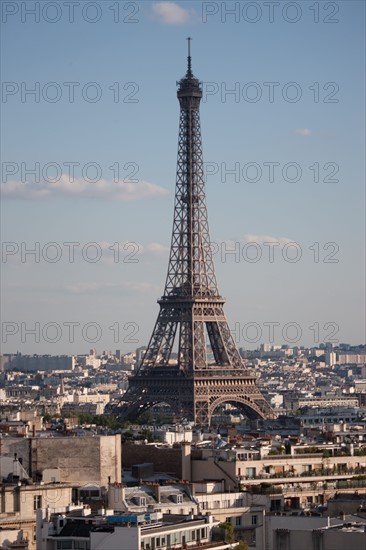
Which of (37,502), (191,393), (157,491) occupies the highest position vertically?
(191,393)

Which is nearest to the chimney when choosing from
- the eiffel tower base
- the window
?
the window

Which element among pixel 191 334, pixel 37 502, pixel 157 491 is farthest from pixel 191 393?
pixel 37 502

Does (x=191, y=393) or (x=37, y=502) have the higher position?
(x=191, y=393)

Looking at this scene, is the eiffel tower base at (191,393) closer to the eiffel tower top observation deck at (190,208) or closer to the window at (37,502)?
the eiffel tower top observation deck at (190,208)

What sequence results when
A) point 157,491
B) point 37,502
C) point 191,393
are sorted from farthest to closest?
1. point 191,393
2. point 157,491
3. point 37,502

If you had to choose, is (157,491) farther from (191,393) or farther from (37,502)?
(191,393)

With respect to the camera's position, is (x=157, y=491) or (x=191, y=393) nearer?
(x=157, y=491)

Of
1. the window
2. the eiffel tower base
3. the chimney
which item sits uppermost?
the eiffel tower base

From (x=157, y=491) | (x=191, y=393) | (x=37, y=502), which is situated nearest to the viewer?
(x=37, y=502)

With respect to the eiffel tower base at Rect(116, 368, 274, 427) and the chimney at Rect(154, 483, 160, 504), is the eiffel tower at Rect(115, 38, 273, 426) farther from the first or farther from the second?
the chimney at Rect(154, 483, 160, 504)
